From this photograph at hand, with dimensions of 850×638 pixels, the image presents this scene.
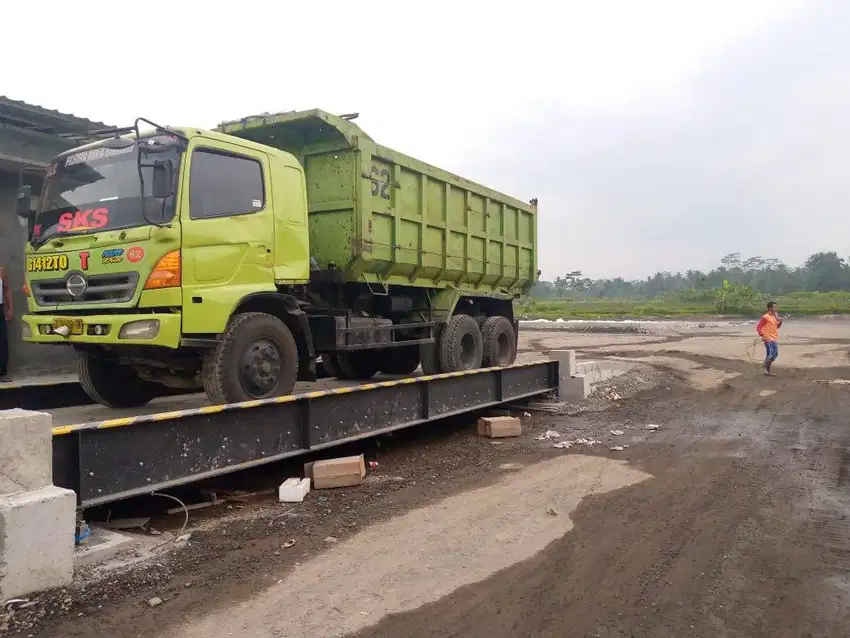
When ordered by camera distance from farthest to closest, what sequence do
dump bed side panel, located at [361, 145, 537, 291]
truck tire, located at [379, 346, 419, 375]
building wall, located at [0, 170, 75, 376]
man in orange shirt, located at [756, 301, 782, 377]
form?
man in orange shirt, located at [756, 301, 782, 377], truck tire, located at [379, 346, 419, 375], building wall, located at [0, 170, 75, 376], dump bed side panel, located at [361, 145, 537, 291]

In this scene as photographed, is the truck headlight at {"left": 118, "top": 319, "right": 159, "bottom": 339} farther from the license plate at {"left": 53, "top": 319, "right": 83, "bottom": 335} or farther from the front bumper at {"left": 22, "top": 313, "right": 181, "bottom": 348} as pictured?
the license plate at {"left": 53, "top": 319, "right": 83, "bottom": 335}

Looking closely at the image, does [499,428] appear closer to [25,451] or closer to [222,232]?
[222,232]

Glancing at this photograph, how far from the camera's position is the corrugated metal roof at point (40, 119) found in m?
8.31

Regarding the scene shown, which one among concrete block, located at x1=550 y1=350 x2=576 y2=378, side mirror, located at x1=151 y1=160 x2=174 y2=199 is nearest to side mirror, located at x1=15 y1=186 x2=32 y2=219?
side mirror, located at x1=151 y1=160 x2=174 y2=199

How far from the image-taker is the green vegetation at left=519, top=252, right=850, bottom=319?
48.4 meters

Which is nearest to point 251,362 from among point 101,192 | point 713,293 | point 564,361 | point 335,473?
point 335,473

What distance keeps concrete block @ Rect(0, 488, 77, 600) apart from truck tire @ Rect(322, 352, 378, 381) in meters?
5.38

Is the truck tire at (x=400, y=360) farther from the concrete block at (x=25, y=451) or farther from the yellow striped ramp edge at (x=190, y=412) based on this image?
the concrete block at (x=25, y=451)

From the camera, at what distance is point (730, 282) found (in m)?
78.2

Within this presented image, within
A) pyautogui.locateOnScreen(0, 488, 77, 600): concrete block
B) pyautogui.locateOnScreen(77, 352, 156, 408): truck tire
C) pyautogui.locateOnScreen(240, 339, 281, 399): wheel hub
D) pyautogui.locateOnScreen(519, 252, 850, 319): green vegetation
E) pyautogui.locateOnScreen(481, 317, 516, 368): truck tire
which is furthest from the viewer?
pyautogui.locateOnScreen(519, 252, 850, 319): green vegetation

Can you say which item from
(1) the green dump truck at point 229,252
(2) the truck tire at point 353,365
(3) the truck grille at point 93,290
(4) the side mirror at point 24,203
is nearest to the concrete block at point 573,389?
(1) the green dump truck at point 229,252

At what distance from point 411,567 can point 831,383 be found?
39.5 ft

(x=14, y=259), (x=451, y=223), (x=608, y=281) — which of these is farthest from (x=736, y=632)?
(x=608, y=281)

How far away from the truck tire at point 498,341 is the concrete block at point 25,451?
6.72 metres
